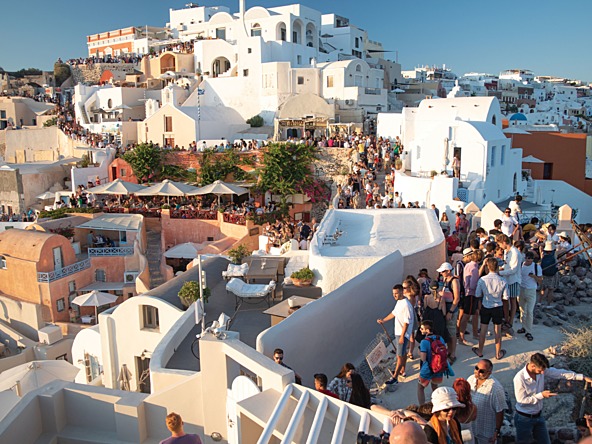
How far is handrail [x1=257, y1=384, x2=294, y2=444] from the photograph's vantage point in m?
5.31

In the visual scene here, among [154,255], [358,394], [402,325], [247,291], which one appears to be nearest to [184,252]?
[154,255]

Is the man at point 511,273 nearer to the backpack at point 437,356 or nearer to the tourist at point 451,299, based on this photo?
the tourist at point 451,299

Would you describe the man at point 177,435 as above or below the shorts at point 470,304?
below

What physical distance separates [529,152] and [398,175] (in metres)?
10.8

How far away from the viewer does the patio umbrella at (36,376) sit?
1448 centimetres

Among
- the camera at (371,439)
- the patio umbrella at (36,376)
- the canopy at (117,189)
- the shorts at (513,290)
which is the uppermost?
the shorts at (513,290)

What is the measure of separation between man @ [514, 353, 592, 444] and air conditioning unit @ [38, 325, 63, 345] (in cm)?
2027

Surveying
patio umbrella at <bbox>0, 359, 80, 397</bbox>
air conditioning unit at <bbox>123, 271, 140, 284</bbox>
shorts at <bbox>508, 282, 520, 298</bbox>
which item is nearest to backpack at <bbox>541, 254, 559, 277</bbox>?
shorts at <bbox>508, 282, 520, 298</bbox>

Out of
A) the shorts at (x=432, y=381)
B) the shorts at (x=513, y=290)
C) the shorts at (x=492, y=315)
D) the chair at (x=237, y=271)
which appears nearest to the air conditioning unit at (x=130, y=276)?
the chair at (x=237, y=271)

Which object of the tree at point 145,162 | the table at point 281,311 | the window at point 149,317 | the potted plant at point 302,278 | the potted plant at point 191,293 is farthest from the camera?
the tree at point 145,162

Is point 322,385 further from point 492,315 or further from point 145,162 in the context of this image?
point 145,162

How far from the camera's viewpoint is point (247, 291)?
10.8 metres

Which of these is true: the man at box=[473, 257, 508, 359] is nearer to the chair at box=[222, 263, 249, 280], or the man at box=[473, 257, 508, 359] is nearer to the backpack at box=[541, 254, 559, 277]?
the backpack at box=[541, 254, 559, 277]

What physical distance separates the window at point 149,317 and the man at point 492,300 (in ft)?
23.3
